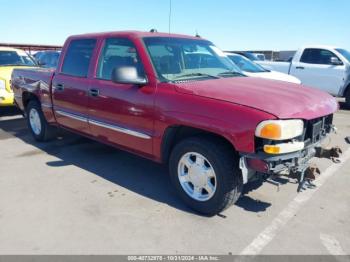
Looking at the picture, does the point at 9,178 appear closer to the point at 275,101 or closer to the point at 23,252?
the point at 23,252

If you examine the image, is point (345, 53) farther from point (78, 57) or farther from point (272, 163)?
point (272, 163)

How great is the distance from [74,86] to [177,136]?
198 centimetres

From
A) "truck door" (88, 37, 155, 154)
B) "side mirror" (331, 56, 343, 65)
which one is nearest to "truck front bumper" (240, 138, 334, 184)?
"truck door" (88, 37, 155, 154)

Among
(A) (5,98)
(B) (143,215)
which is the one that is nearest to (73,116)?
A: (B) (143,215)

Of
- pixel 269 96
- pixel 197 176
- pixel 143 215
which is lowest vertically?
pixel 143 215

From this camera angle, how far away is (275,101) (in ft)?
10.2

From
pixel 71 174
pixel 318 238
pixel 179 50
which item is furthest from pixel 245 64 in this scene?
pixel 318 238

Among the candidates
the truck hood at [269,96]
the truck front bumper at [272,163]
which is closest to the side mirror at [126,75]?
the truck hood at [269,96]

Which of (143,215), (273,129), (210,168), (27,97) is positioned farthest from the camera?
(27,97)

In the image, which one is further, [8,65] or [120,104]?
[8,65]

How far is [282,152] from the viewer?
2967 millimetres

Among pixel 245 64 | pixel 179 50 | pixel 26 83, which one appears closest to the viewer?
pixel 179 50

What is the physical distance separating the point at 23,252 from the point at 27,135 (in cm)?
443

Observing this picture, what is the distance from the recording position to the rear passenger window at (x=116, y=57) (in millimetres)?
4016
